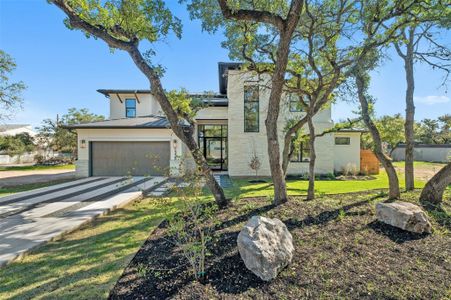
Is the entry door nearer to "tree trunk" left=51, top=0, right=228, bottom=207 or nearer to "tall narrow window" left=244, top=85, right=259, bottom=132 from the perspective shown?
"tall narrow window" left=244, top=85, right=259, bottom=132

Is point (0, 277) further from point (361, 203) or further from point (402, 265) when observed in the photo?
point (361, 203)

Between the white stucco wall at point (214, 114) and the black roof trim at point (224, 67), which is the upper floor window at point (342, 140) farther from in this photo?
the black roof trim at point (224, 67)

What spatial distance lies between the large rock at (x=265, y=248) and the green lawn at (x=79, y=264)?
120 centimetres

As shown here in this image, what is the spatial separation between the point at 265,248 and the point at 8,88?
19566mm

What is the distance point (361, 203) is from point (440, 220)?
152 centimetres

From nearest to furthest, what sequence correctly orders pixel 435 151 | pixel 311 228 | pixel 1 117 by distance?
pixel 311 228
pixel 1 117
pixel 435 151

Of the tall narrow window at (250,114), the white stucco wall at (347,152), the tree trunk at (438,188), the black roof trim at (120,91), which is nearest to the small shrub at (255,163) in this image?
the tall narrow window at (250,114)

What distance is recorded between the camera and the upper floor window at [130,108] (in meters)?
20.4

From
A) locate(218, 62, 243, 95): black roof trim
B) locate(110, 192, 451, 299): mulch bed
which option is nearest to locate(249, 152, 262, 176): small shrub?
locate(218, 62, 243, 95): black roof trim

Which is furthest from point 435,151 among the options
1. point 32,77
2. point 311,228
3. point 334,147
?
point 32,77

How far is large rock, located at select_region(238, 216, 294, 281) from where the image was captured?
2955 mm

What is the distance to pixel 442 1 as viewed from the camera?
5.27 meters

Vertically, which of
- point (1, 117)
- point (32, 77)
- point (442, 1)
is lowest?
point (1, 117)

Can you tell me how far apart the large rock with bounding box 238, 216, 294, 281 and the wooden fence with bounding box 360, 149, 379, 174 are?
51.5 ft
